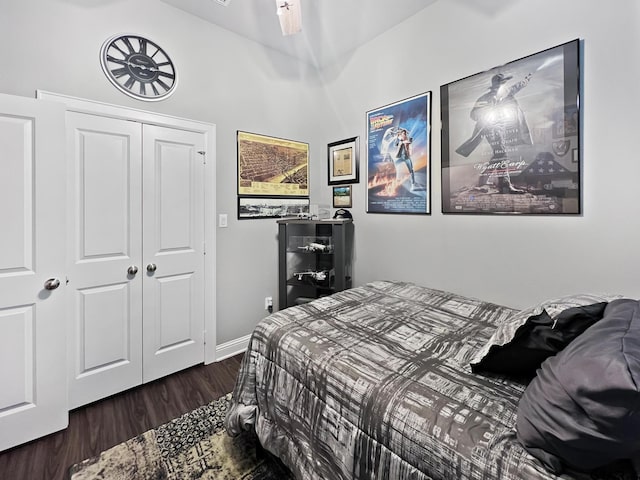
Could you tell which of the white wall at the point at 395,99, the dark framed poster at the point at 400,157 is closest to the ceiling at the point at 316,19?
the white wall at the point at 395,99

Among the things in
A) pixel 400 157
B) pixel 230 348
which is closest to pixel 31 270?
pixel 230 348

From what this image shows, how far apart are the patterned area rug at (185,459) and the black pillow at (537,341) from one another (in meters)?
1.23

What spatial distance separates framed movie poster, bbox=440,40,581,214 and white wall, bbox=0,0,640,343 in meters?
0.07

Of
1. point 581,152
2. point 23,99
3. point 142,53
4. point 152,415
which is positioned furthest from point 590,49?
point 152,415

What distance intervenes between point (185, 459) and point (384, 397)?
131cm

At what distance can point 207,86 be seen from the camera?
2.58 m

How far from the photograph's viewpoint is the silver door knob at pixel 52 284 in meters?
1.77

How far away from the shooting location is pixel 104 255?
6.96 ft

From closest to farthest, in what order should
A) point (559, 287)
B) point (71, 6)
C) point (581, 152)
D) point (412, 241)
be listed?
point (581, 152) < point (559, 287) < point (71, 6) < point (412, 241)

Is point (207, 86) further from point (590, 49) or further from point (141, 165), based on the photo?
point (590, 49)

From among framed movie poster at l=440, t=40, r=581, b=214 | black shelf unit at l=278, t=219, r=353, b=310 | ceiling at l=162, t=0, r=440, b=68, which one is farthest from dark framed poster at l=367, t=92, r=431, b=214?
ceiling at l=162, t=0, r=440, b=68

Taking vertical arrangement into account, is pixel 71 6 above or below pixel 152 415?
above

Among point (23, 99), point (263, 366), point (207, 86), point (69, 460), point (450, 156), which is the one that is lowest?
point (69, 460)

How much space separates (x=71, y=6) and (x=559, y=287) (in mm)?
3777
